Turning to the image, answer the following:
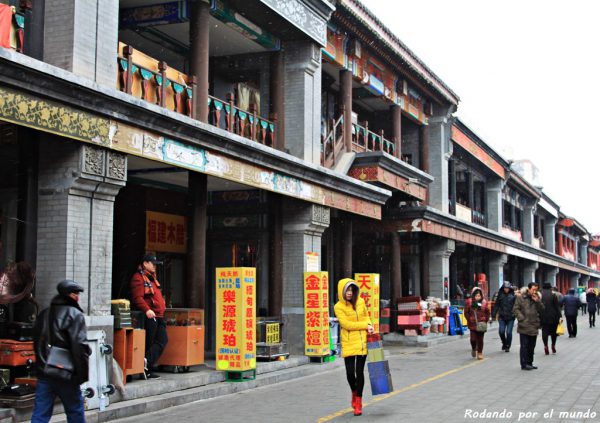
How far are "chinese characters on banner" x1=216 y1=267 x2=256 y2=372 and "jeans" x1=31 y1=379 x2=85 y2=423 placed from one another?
5.23 meters

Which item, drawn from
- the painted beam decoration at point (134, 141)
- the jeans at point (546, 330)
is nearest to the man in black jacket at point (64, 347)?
the painted beam decoration at point (134, 141)

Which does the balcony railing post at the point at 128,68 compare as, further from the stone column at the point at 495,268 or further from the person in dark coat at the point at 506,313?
the stone column at the point at 495,268

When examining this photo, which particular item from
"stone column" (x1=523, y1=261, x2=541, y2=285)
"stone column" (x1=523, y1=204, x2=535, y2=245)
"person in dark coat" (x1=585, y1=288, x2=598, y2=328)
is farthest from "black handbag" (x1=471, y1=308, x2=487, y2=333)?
"stone column" (x1=523, y1=204, x2=535, y2=245)

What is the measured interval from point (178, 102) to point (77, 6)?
3171 mm

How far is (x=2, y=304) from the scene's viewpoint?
9445 millimetres

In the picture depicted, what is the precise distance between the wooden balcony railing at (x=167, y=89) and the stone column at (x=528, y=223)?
103 ft

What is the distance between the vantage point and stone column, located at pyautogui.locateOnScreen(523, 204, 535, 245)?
43.8 meters

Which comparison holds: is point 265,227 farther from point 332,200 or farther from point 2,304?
point 2,304

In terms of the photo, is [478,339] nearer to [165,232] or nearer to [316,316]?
[316,316]

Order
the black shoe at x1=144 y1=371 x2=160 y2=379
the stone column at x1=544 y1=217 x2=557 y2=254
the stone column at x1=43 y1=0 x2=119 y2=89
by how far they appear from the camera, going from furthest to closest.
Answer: the stone column at x1=544 y1=217 x2=557 y2=254, the black shoe at x1=144 y1=371 x2=160 y2=379, the stone column at x1=43 y1=0 x2=119 y2=89

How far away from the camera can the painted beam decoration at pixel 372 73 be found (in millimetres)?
19000

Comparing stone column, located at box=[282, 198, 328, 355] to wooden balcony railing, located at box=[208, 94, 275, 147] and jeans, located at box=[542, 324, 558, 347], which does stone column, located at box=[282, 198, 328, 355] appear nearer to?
wooden balcony railing, located at box=[208, 94, 275, 147]

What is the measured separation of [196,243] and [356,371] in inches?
186

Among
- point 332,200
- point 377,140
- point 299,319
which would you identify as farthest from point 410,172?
point 299,319
